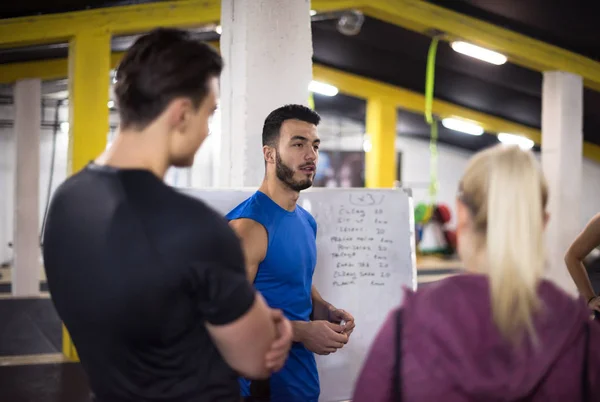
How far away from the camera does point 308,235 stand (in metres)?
2.25

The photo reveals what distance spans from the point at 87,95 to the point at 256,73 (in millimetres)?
2597

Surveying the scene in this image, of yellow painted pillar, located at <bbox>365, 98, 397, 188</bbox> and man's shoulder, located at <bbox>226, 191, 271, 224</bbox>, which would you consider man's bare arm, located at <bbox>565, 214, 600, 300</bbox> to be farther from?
yellow painted pillar, located at <bbox>365, 98, 397, 188</bbox>

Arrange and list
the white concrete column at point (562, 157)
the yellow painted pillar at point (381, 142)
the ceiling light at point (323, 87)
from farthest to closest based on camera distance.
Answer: the yellow painted pillar at point (381, 142)
the ceiling light at point (323, 87)
the white concrete column at point (562, 157)

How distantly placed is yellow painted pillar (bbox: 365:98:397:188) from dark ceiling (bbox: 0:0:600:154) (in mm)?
475

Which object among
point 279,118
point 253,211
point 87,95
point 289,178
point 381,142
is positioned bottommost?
point 253,211

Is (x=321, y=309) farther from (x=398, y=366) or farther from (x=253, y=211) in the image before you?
(x=398, y=366)

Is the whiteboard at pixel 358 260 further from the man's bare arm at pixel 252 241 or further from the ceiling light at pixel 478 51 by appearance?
the ceiling light at pixel 478 51

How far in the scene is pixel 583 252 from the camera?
243cm

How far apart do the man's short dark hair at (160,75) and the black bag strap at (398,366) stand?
54 centimetres

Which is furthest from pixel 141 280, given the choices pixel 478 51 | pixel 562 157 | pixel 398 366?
pixel 562 157

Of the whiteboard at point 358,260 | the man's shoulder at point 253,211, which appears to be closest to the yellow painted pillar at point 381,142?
the whiteboard at point 358,260

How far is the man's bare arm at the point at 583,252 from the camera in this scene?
2.40m

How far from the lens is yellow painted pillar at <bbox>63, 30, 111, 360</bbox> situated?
5148 millimetres

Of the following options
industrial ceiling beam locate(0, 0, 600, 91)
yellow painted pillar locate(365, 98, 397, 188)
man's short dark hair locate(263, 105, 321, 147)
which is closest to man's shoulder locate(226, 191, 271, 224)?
man's short dark hair locate(263, 105, 321, 147)
